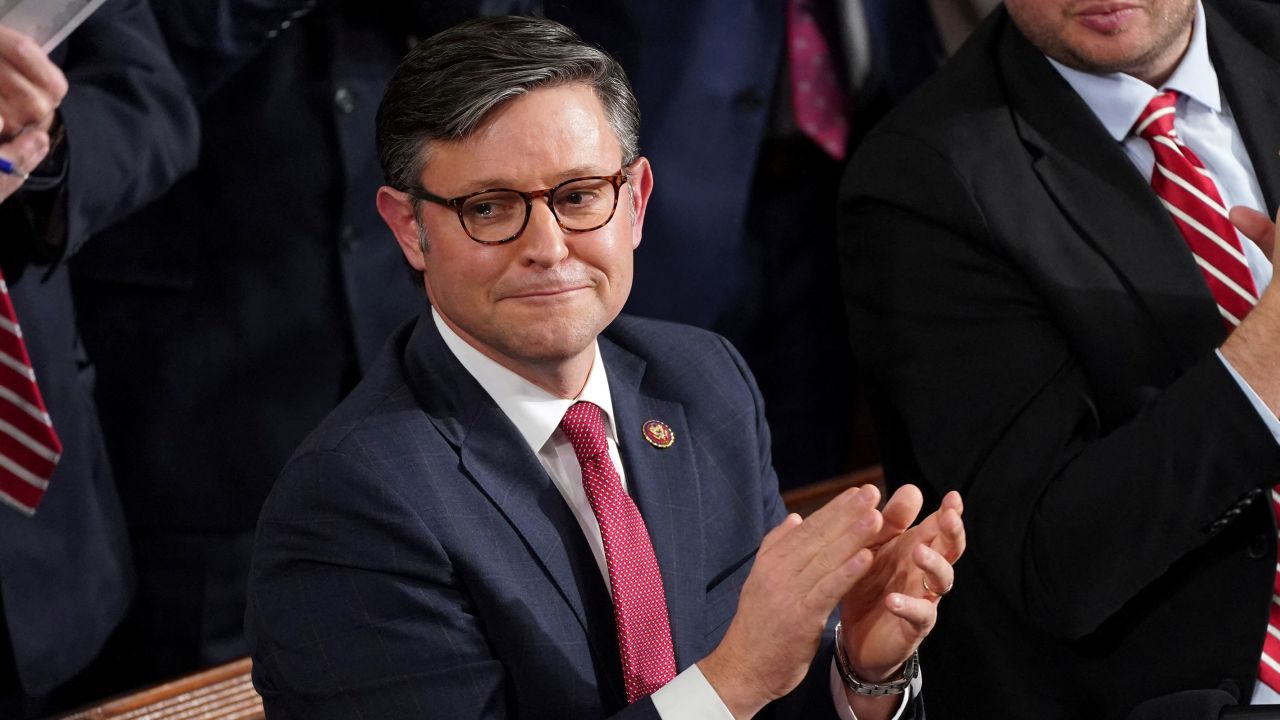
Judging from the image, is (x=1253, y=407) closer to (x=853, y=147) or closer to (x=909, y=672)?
(x=909, y=672)

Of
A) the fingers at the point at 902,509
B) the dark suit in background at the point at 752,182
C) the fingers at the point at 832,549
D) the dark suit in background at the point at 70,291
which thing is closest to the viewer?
the fingers at the point at 832,549

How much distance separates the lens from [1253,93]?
7.23 feet

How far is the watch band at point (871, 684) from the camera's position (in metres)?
1.72

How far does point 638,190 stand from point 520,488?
36 cm

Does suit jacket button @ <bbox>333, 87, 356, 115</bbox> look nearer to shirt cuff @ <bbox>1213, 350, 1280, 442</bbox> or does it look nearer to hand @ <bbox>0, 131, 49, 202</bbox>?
hand @ <bbox>0, 131, 49, 202</bbox>

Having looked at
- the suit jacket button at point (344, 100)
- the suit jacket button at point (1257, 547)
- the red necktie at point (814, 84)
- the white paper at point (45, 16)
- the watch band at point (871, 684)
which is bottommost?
the suit jacket button at point (1257, 547)

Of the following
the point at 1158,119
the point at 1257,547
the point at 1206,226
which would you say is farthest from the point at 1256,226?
the point at 1257,547

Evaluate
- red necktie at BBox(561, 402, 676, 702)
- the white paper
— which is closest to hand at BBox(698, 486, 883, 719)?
red necktie at BBox(561, 402, 676, 702)

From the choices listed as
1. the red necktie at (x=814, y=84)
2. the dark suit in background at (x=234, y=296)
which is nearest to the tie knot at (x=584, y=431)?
the dark suit in background at (x=234, y=296)

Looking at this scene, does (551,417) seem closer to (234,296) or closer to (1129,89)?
(234,296)

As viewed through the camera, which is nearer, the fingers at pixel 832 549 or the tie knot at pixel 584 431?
the fingers at pixel 832 549


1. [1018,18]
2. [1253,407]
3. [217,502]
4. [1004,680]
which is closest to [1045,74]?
[1018,18]

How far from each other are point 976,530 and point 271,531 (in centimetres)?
91

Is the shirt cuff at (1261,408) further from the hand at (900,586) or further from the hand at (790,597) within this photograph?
the hand at (790,597)
